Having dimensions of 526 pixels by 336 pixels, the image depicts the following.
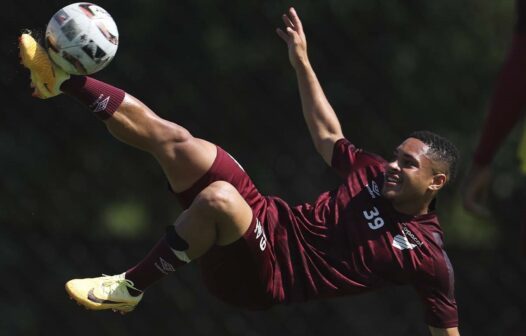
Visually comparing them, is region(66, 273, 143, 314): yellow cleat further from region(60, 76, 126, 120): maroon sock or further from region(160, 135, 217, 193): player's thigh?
region(60, 76, 126, 120): maroon sock

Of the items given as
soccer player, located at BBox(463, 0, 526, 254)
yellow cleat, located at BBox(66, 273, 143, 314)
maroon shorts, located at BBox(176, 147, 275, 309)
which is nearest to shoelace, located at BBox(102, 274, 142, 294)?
yellow cleat, located at BBox(66, 273, 143, 314)

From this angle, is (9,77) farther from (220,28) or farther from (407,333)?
(407,333)

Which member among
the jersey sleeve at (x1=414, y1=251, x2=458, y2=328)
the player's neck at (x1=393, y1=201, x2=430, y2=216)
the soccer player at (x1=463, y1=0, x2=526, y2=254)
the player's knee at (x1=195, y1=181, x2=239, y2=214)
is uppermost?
the soccer player at (x1=463, y1=0, x2=526, y2=254)

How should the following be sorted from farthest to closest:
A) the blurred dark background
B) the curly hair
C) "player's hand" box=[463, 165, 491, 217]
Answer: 1. the blurred dark background
2. the curly hair
3. "player's hand" box=[463, 165, 491, 217]

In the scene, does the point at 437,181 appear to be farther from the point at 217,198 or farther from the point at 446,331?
the point at 217,198

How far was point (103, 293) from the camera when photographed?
3057 millimetres

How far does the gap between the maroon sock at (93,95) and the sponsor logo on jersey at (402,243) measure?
841 millimetres

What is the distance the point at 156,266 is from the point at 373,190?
0.65 meters

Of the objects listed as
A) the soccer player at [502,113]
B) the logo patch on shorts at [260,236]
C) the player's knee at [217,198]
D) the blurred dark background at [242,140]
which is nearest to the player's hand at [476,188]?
the soccer player at [502,113]

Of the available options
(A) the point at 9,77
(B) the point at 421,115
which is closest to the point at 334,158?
(B) the point at 421,115

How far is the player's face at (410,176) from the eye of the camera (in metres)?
3.19

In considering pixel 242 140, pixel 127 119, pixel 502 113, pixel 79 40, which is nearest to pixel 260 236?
pixel 127 119

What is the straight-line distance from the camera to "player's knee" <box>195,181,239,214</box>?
2.93 m

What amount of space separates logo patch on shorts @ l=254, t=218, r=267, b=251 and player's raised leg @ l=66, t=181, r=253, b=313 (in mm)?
45
